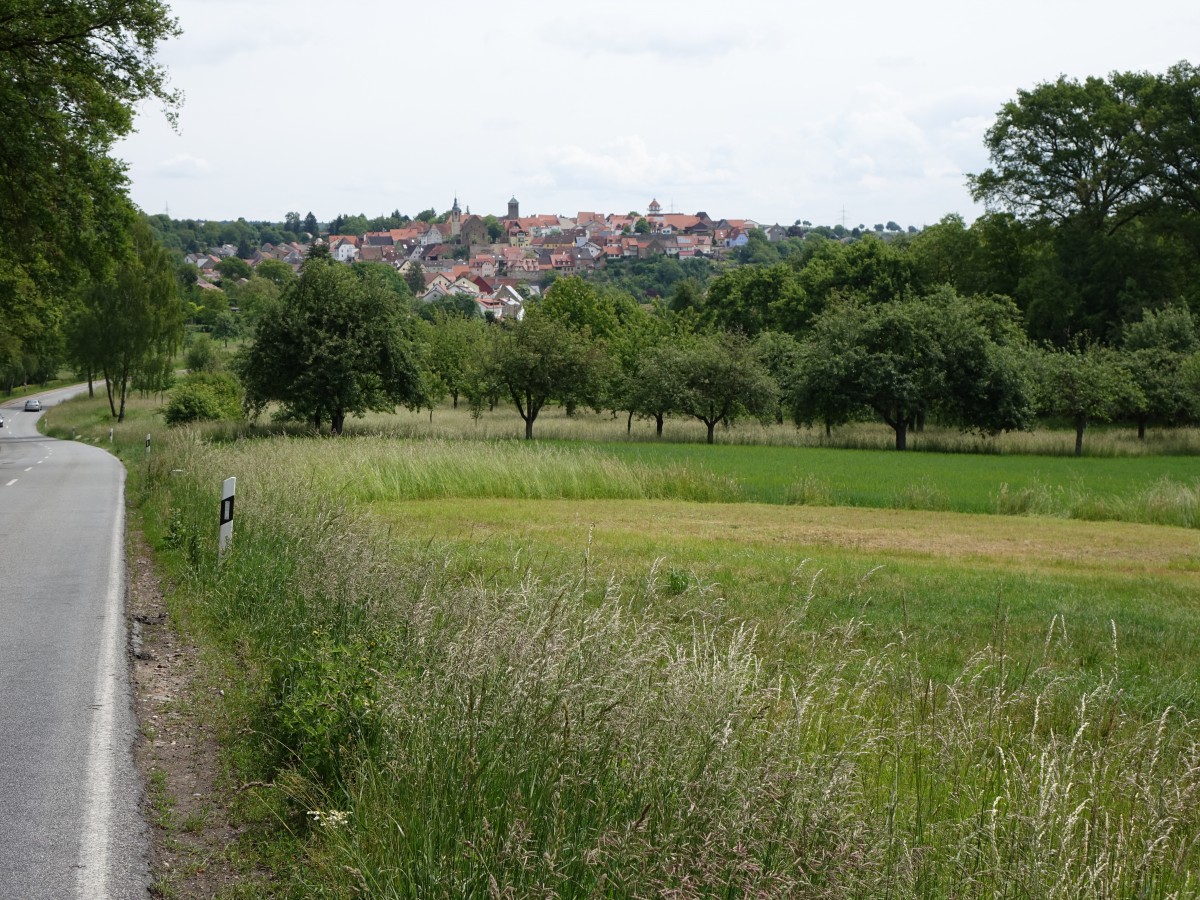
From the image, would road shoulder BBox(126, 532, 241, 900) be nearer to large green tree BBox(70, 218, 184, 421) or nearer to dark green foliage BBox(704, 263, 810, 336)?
large green tree BBox(70, 218, 184, 421)

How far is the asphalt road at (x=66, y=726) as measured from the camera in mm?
5191

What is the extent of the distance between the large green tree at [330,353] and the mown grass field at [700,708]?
2974cm

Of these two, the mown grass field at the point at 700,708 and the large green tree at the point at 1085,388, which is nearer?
the mown grass field at the point at 700,708

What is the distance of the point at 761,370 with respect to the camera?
5597cm

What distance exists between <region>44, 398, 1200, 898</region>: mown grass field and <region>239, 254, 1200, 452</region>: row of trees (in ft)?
101

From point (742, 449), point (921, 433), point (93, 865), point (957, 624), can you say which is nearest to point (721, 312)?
point (921, 433)

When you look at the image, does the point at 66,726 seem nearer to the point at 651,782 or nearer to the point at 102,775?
the point at 102,775

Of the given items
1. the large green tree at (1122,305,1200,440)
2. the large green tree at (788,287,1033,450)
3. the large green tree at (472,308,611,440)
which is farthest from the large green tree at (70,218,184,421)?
the large green tree at (1122,305,1200,440)

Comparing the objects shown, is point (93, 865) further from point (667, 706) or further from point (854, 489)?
point (854, 489)

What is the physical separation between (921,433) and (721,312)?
3517 centimetres

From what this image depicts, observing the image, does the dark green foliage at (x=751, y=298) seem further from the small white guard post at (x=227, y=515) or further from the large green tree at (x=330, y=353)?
the small white guard post at (x=227, y=515)

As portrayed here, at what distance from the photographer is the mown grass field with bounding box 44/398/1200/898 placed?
12.9ft

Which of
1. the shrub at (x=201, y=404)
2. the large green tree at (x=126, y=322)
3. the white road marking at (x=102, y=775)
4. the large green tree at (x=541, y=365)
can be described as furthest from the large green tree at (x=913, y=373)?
the white road marking at (x=102, y=775)

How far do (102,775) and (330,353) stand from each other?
43.2 metres
